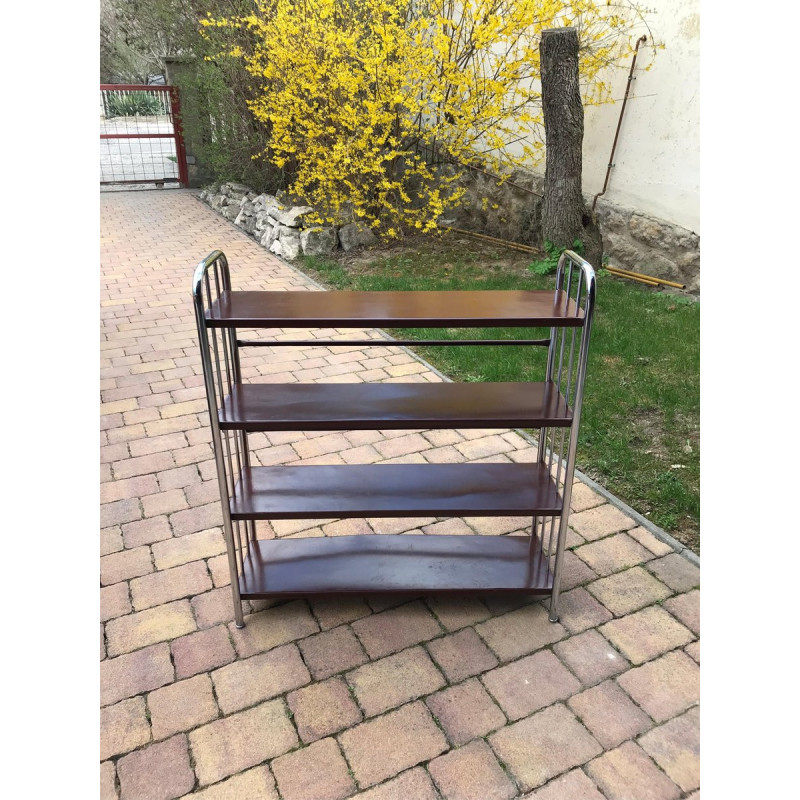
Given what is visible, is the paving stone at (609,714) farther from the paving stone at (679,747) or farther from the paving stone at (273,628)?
the paving stone at (273,628)

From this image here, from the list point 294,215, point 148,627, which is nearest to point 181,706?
point 148,627

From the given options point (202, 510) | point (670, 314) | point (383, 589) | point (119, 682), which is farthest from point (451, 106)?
point (119, 682)

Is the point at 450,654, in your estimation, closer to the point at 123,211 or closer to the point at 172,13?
the point at 123,211

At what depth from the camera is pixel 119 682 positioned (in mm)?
2219

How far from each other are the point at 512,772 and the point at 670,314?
440 centimetres

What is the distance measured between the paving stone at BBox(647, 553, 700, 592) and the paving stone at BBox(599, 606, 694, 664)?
0.18m

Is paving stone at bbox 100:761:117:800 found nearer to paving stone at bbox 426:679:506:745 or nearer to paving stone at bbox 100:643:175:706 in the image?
paving stone at bbox 100:643:175:706

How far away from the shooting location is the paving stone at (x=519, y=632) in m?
2.34

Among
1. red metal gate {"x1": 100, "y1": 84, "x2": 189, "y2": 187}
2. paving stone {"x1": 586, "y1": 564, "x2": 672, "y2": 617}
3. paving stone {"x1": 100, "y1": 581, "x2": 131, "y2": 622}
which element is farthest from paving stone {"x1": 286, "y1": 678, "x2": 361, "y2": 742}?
red metal gate {"x1": 100, "y1": 84, "x2": 189, "y2": 187}

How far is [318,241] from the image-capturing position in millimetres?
7656

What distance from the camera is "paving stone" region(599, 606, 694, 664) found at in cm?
232

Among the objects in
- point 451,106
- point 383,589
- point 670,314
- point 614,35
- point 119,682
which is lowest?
point 119,682

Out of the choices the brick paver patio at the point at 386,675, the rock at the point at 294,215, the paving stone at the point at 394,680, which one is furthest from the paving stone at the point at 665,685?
the rock at the point at 294,215

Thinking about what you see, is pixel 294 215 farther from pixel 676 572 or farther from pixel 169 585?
pixel 676 572
